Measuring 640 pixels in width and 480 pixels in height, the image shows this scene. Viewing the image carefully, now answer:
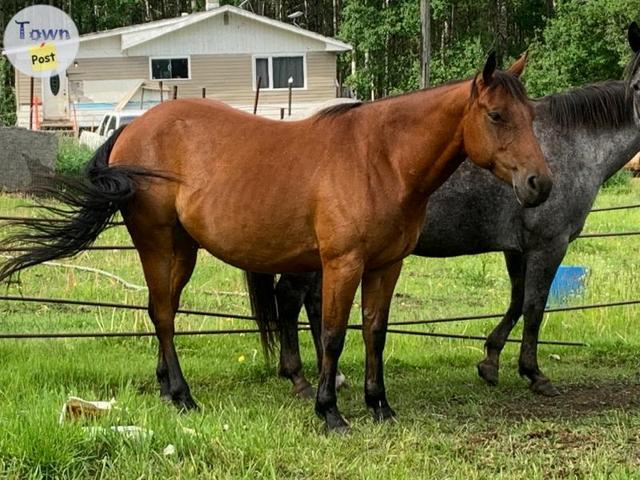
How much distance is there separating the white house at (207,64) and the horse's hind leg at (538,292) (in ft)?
77.5

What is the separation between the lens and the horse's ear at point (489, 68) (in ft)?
13.8

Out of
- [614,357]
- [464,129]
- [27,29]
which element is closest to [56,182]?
[464,129]

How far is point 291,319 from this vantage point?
5730 mm

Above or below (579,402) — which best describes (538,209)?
above

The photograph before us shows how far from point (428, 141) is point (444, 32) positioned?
37.5 meters

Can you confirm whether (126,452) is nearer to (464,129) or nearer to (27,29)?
(464,129)

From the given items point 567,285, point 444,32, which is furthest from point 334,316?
point 444,32

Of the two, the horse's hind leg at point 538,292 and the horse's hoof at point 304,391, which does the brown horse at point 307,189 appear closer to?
the horse's hoof at point 304,391

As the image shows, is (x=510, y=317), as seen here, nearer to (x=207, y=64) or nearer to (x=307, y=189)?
(x=307, y=189)

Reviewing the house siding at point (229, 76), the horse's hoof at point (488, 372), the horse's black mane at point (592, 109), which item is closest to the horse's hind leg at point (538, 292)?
the horse's hoof at point (488, 372)

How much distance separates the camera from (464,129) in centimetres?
448

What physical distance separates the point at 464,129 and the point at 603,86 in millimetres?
1709

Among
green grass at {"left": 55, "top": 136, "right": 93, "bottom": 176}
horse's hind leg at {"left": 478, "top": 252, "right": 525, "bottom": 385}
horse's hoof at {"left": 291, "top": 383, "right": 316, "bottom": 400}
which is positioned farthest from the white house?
horse's hoof at {"left": 291, "top": 383, "right": 316, "bottom": 400}

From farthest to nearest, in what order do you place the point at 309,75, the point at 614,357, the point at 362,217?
the point at 309,75 → the point at 614,357 → the point at 362,217
